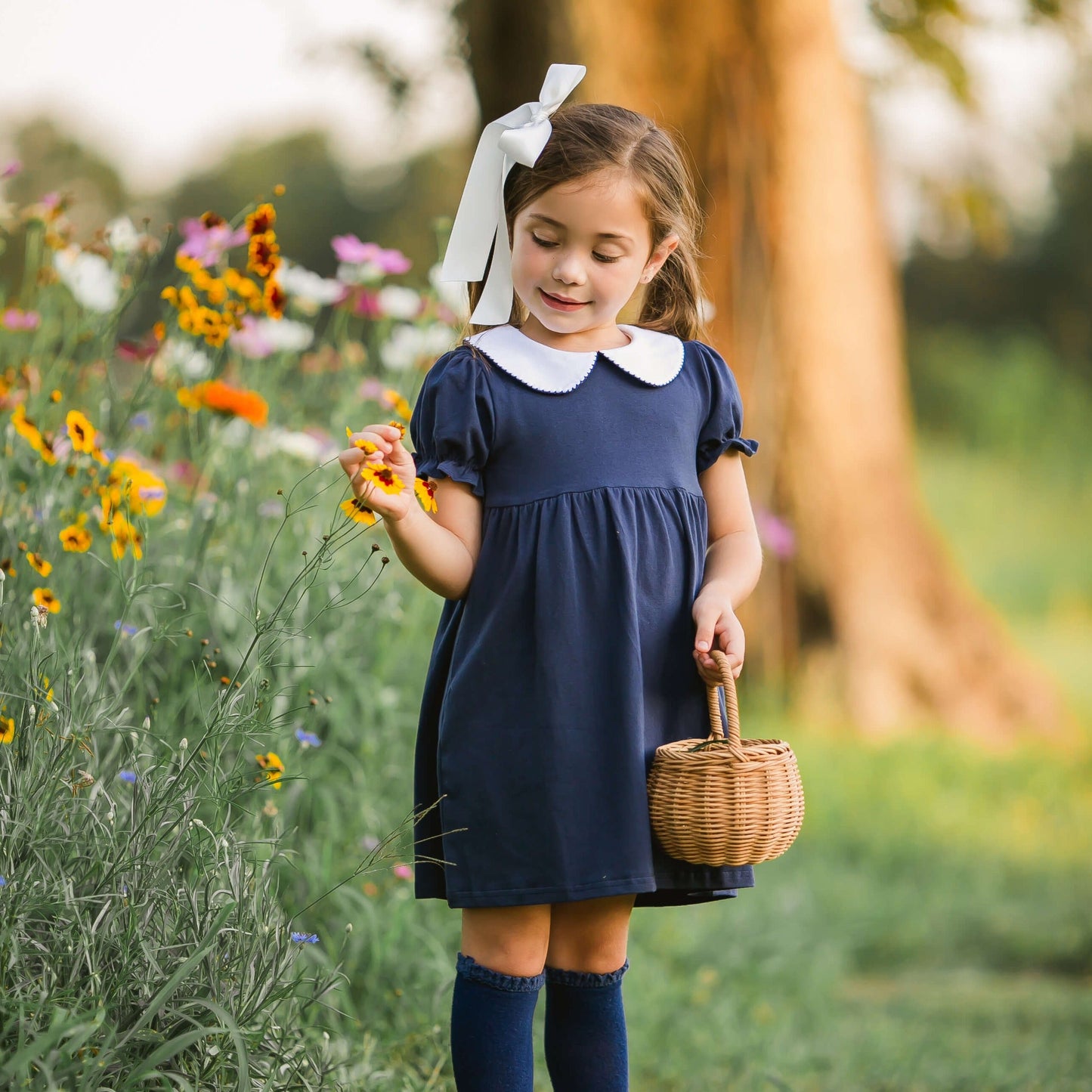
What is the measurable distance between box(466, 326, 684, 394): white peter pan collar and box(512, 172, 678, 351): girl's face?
0.12ft

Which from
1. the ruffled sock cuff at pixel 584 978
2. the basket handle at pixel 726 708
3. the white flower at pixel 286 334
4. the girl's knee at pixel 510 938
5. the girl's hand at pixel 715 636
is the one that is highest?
the white flower at pixel 286 334

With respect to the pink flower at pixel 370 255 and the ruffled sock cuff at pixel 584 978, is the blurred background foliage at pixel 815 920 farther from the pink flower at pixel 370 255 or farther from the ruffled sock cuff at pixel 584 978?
the ruffled sock cuff at pixel 584 978

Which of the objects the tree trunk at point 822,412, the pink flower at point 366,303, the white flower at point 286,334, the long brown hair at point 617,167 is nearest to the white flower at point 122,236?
the white flower at point 286,334

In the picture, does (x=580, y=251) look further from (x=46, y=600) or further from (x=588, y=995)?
(x=588, y=995)

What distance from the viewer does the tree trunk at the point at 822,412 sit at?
4.97 metres

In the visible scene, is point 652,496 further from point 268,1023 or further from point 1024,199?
point 1024,199

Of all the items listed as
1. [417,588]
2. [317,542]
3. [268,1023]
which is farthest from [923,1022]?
[268,1023]

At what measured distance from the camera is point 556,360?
1753 mm

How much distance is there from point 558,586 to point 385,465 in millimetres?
266

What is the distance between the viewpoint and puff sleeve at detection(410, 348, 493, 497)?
168 centimetres

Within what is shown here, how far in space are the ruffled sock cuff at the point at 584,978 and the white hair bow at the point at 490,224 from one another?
0.86 m

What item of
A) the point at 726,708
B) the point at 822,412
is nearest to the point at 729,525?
the point at 726,708

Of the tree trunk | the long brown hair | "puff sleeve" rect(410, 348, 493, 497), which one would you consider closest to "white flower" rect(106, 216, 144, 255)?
the long brown hair

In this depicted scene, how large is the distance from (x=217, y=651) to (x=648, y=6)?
10.1 ft
